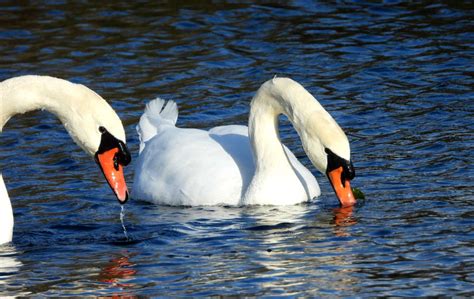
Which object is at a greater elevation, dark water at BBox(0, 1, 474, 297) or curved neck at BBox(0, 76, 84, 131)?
curved neck at BBox(0, 76, 84, 131)

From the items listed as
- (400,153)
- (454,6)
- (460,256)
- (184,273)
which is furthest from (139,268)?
(454,6)

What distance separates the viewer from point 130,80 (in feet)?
52.9

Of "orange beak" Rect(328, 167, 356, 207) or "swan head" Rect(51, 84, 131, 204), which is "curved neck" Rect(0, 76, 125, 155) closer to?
"swan head" Rect(51, 84, 131, 204)

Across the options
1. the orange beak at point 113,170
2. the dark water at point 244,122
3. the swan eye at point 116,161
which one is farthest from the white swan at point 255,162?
the swan eye at point 116,161

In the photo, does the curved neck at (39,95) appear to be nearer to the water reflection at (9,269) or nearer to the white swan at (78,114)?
the white swan at (78,114)

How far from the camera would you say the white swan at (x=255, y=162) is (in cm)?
1088

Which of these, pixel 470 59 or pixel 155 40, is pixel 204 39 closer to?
pixel 155 40

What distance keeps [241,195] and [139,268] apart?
8.14ft

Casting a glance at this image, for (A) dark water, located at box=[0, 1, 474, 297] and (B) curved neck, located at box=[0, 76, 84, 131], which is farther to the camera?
(B) curved neck, located at box=[0, 76, 84, 131]

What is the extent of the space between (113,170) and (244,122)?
4723 mm

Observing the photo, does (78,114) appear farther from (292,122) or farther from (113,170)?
(292,122)

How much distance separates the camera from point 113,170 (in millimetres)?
9852

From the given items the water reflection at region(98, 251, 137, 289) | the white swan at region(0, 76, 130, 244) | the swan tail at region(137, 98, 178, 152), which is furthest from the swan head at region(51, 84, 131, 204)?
the swan tail at region(137, 98, 178, 152)

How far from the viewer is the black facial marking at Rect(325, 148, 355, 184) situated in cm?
1067
